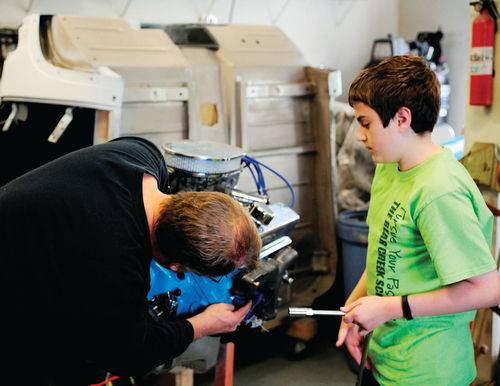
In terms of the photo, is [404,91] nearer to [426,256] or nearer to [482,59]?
[426,256]

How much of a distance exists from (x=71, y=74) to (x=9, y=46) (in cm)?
146

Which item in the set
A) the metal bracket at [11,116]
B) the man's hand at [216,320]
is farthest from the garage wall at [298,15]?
the man's hand at [216,320]

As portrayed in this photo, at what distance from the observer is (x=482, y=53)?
167cm

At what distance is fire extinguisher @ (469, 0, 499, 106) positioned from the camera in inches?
64.5

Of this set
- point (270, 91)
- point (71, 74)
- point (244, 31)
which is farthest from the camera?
point (244, 31)

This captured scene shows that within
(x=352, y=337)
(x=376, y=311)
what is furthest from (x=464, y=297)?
(x=352, y=337)

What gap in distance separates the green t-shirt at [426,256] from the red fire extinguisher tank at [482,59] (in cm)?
77

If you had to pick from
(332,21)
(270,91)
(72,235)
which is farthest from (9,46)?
(332,21)

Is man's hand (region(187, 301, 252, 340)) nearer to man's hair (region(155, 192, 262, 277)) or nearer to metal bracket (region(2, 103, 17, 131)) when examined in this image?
man's hair (region(155, 192, 262, 277))

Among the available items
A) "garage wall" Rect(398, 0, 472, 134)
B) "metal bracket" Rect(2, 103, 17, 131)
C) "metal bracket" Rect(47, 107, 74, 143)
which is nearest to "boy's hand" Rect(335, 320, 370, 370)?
"metal bracket" Rect(47, 107, 74, 143)

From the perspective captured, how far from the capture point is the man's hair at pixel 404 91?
39.2 inches

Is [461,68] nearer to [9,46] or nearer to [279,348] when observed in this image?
[279,348]

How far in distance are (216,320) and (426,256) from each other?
48 centimetres

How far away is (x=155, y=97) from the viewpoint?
75.9 inches
